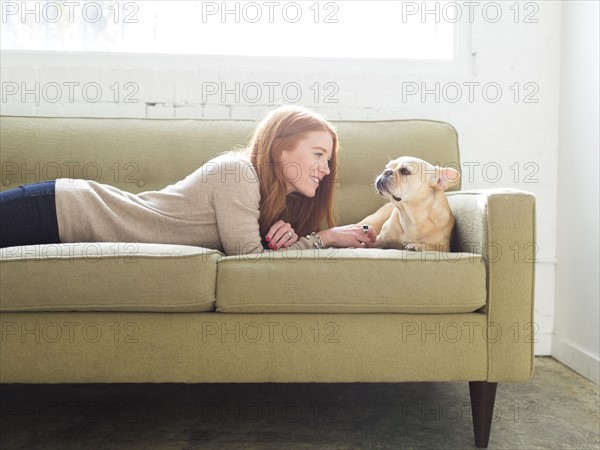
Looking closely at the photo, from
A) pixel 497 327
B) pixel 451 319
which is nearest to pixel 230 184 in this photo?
pixel 451 319

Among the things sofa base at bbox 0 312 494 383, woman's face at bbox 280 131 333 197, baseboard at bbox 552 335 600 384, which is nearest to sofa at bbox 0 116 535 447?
sofa base at bbox 0 312 494 383

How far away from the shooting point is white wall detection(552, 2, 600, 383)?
2.46 metres

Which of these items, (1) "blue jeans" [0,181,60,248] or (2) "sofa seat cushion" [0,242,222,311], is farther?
(1) "blue jeans" [0,181,60,248]

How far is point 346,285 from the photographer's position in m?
1.62

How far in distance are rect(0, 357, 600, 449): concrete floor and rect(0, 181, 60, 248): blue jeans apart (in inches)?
22.0

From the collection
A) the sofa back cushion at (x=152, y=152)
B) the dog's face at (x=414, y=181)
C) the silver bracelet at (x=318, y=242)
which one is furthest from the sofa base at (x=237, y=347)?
the sofa back cushion at (x=152, y=152)

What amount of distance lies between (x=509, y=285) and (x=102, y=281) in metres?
1.07

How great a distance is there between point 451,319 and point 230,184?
733mm

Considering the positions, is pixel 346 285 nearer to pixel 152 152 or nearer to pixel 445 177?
pixel 445 177

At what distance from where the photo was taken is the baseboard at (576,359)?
2.40m

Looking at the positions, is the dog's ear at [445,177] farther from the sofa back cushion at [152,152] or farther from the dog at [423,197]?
the sofa back cushion at [152,152]

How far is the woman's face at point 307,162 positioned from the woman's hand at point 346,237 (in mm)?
143

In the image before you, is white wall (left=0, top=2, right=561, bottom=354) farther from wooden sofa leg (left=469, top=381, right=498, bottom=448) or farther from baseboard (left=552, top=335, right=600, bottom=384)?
wooden sofa leg (left=469, top=381, right=498, bottom=448)

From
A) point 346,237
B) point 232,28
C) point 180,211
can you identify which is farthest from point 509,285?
point 232,28
